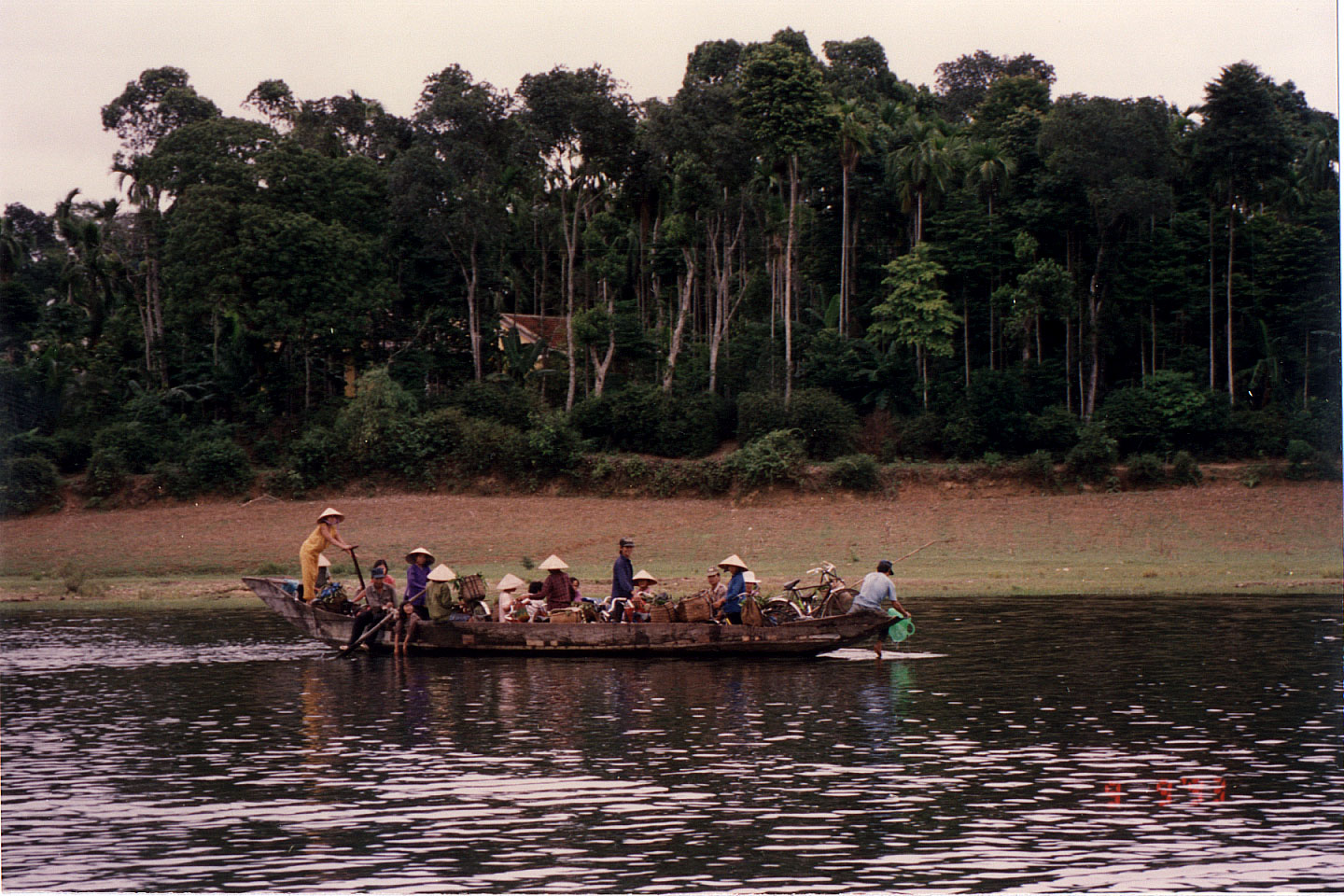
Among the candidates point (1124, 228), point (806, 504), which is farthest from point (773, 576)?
point (1124, 228)

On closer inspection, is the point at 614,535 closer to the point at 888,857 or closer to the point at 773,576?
the point at 773,576

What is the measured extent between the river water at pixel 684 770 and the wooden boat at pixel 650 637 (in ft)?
1.04

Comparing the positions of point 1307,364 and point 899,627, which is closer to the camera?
point 899,627

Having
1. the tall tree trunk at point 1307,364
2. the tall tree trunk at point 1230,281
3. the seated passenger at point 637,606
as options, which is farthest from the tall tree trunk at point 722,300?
the seated passenger at point 637,606

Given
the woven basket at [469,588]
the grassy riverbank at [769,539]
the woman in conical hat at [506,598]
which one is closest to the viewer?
the woman in conical hat at [506,598]

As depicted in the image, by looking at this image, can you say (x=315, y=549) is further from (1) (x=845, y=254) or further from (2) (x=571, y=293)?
(1) (x=845, y=254)

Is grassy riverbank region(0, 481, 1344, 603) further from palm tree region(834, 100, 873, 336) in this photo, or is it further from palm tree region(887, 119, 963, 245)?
palm tree region(887, 119, 963, 245)

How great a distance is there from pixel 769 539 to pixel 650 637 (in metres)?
19.0

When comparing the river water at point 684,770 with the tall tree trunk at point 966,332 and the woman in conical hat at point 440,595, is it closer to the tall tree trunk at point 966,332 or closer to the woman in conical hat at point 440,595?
the woman in conical hat at point 440,595

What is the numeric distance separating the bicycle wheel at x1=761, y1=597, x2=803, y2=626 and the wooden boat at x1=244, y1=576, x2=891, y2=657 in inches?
17.8

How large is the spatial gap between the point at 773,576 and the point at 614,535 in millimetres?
9295

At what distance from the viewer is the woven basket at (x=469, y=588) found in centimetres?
2192

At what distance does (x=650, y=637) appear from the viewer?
20766mm
